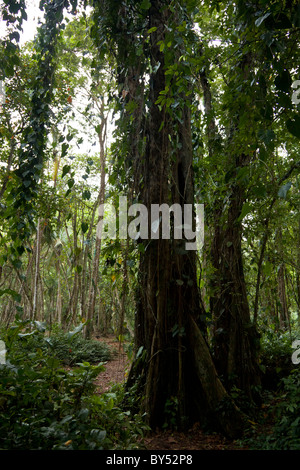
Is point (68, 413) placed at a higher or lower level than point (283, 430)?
higher

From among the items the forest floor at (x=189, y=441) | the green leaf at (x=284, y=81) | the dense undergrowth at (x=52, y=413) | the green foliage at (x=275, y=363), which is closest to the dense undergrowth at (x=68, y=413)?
the dense undergrowth at (x=52, y=413)

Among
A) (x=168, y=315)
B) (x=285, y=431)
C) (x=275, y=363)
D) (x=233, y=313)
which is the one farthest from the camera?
(x=275, y=363)

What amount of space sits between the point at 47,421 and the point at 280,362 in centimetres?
297

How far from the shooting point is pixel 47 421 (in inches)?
82.0

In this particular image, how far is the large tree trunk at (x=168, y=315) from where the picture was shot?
309 cm

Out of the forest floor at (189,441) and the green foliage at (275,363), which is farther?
the green foliage at (275,363)

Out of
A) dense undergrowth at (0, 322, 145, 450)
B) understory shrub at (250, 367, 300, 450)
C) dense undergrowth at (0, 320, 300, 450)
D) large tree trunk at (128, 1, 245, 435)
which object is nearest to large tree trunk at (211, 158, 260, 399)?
dense undergrowth at (0, 320, 300, 450)

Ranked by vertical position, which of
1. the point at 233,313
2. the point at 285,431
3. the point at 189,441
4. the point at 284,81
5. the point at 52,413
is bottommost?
the point at 189,441

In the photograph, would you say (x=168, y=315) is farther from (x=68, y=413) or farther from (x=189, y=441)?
(x=68, y=413)

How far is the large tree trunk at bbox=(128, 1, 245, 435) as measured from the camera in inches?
122

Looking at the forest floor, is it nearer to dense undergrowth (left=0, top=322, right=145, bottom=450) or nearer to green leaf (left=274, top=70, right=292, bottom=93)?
dense undergrowth (left=0, top=322, right=145, bottom=450)

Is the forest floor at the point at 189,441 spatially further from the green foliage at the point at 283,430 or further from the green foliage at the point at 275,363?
the green foliage at the point at 275,363

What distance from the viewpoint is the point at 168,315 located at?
3.24 metres

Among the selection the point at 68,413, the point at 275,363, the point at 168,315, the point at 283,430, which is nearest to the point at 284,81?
the point at 68,413
